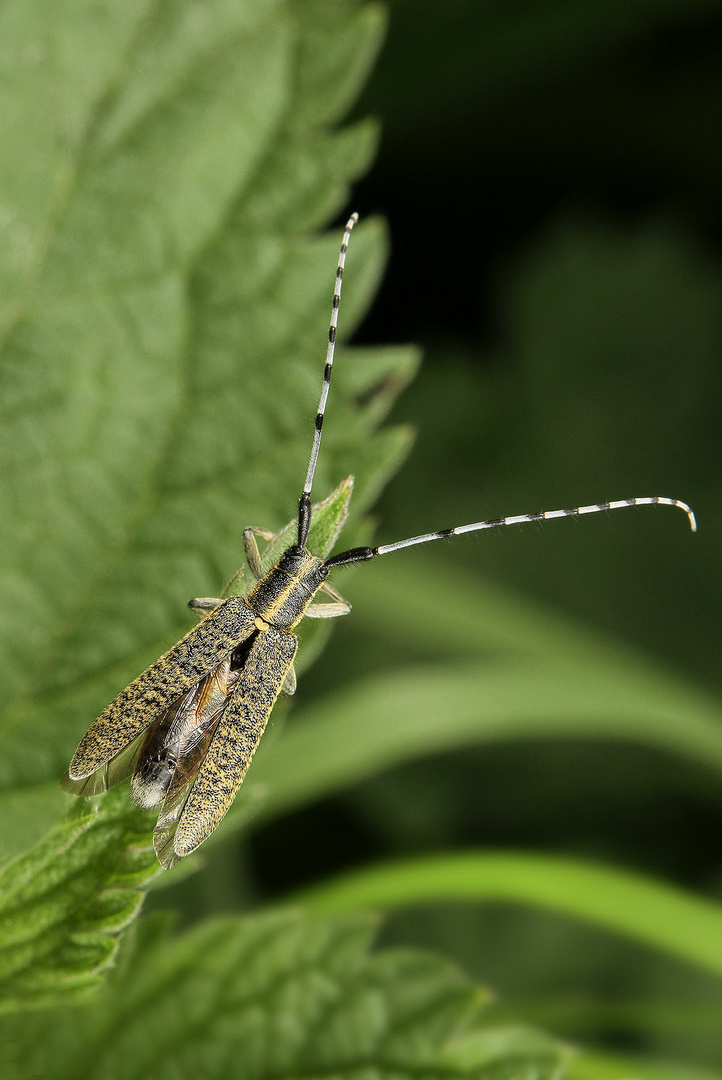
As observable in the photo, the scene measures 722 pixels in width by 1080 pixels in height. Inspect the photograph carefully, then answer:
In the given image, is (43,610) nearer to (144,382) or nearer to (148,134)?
(144,382)

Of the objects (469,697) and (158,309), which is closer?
(158,309)

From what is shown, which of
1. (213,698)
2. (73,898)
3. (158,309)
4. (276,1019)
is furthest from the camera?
(213,698)

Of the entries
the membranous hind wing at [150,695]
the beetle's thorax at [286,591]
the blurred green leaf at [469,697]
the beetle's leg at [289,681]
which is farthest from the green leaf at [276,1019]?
the beetle's thorax at [286,591]

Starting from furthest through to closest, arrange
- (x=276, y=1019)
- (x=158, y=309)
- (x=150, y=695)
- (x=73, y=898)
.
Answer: (x=158, y=309) < (x=150, y=695) < (x=276, y=1019) < (x=73, y=898)

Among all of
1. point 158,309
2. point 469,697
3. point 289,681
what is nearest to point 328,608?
point 289,681

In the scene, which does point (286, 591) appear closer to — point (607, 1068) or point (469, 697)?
point (469, 697)

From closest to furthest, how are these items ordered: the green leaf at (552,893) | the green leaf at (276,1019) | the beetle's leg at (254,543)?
the green leaf at (276,1019), the beetle's leg at (254,543), the green leaf at (552,893)

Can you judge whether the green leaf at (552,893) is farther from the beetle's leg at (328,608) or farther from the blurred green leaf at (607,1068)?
the beetle's leg at (328,608)
